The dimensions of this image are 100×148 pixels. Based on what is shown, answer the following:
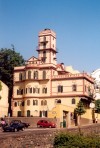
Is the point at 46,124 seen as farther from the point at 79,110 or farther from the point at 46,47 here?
the point at 46,47

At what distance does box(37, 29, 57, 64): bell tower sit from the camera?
84.2 metres

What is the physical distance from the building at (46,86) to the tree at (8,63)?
6.10 m

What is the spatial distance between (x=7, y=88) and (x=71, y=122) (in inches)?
760

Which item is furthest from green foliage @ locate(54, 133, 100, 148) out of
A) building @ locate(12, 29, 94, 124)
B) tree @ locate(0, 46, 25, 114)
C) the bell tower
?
tree @ locate(0, 46, 25, 114)

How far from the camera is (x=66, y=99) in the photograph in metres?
80.1

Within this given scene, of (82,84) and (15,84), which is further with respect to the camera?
(15,84)

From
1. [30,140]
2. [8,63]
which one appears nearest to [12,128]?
[30,140]

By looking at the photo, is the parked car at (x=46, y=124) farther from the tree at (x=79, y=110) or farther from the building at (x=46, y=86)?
the building at (x=46, y=86)

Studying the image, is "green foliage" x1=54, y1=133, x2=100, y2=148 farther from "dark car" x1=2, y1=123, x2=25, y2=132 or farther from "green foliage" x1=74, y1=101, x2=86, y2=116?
"green foliage" x1=74, y1=101, x2=86, y2=116

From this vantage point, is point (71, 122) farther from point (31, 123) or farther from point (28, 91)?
point (28, 91)

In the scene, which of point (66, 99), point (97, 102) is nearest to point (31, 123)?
point (66, 99)

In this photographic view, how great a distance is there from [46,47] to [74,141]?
52.0 metres

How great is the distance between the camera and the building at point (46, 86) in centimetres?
7962

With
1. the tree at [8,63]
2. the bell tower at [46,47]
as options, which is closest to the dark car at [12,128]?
the bell tower at [46,47]
